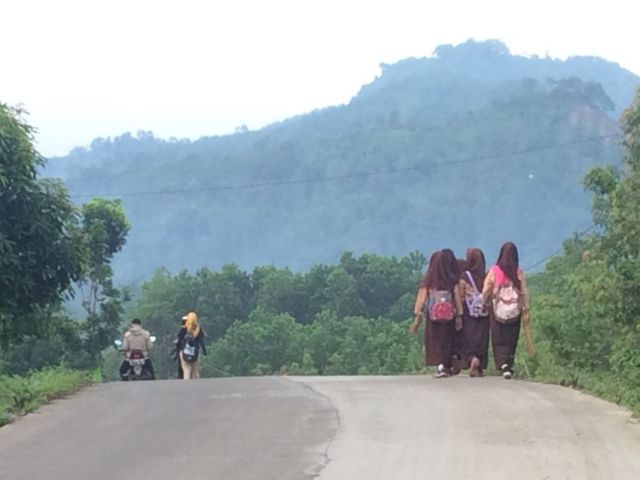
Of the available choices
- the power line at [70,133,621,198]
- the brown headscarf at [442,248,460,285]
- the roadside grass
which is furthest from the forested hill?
the roadside grass

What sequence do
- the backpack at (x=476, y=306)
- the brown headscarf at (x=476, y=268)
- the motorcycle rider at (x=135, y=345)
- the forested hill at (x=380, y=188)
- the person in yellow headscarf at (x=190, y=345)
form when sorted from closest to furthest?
the backpack at (x=476, y=306), the brown headscarf at (x=476, y=268), the person in yellow headscarf at (x=190, y=345), the motorcycle rider at (x=135, y=345), the forested hill at (x=380, y=188)

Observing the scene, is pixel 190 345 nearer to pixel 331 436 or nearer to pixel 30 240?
pixel 30 240

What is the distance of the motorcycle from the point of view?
74.6 ft

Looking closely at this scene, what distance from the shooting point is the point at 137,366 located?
22.8 meters

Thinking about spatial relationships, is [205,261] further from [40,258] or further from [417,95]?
[40,258]

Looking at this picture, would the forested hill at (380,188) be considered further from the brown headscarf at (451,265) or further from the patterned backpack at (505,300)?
the patterned backpack at (505,300)

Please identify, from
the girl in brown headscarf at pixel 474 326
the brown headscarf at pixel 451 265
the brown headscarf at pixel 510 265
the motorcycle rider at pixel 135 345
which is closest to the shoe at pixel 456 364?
the girl in brown headscarf at pixel 474 326

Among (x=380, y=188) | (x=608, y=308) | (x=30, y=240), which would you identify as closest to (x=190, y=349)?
(x=30, y=240)

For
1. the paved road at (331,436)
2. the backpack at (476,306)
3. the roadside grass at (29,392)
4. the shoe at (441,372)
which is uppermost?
the backpack at (476,306)

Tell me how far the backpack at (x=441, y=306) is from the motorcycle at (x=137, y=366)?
8.19 metres

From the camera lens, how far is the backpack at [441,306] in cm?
1638


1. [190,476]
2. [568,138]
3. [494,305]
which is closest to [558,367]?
[494,305]

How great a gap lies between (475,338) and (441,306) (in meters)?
0.72

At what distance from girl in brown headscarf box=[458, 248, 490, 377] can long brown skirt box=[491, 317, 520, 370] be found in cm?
30
